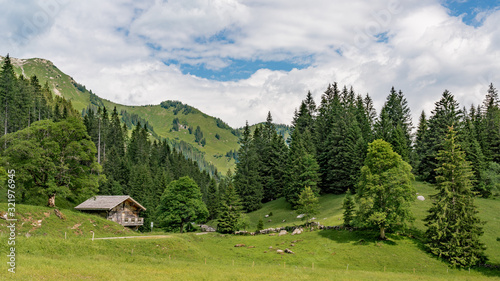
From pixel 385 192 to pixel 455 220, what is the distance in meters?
9.23

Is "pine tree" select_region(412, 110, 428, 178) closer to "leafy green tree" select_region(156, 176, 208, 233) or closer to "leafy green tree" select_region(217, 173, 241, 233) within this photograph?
"leafy green tree" select_region(217, 173, 241, 233)

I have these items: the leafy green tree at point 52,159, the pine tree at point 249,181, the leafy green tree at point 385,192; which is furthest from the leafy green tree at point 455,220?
the pine tree at point 249,181

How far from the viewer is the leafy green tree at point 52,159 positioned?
4266 centimetres

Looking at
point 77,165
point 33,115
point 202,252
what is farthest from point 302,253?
point 33,115

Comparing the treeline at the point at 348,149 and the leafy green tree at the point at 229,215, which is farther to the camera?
the treeline at the point at 348,149

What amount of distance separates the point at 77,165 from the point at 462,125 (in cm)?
8159

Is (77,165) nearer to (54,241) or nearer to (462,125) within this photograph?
(54,241)

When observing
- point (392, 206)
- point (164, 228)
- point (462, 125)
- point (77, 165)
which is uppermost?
point (462, 125)

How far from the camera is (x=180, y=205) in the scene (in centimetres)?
6769

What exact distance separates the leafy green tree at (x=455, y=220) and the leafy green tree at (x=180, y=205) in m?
44.2

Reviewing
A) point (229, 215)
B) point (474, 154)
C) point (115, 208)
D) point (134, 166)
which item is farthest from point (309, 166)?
point (134, 166)

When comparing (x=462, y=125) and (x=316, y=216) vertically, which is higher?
(x=462, y=125)

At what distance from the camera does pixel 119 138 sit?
130 metres

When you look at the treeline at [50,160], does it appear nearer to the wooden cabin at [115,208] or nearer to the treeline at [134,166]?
the wooden cabin at [115,208]
